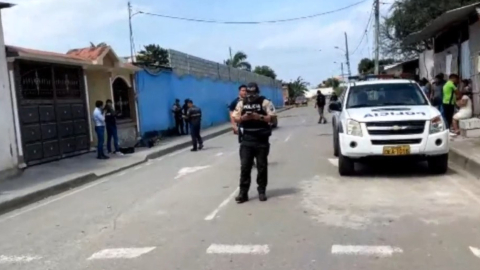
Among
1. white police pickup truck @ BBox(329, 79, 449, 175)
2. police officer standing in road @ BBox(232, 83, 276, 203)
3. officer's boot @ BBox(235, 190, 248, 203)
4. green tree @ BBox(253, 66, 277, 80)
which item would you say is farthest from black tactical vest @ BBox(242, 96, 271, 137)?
green tree @ BBox(253, 66, 277, 80)

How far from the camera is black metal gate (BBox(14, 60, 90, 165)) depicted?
53.4ft

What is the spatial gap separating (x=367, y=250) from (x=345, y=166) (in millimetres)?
5018

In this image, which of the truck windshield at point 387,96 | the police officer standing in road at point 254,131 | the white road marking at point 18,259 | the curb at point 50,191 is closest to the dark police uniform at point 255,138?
the police officer standing in road at point 254,131

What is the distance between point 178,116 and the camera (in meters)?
27.6

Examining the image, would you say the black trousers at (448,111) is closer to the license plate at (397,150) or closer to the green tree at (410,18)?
the license plate at (397,150)

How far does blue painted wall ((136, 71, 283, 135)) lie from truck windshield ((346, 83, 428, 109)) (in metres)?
13.9

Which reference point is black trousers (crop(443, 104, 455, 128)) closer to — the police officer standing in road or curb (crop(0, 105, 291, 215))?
curb (crop(0, 105, 291, 215))

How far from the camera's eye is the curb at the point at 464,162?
1121 centimetres

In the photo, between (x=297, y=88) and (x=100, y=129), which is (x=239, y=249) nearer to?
(x=100, y=129)

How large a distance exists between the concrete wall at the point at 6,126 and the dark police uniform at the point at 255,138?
7.80 m

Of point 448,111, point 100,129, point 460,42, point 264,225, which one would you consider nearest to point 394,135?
point 264,225

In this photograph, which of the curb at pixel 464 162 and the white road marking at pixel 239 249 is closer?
the white road marking at pixel 239 249

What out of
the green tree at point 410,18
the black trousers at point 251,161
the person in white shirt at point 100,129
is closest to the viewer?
the black trousers at point 251,161

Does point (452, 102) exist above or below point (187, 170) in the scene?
above
